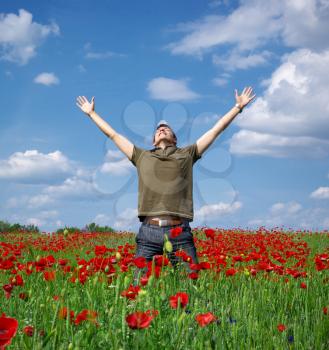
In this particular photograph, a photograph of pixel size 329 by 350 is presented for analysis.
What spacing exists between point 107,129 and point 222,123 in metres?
1.17

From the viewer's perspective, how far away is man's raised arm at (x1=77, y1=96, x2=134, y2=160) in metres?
4.70

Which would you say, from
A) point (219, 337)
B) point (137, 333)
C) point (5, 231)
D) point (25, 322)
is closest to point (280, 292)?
point (219, 337)

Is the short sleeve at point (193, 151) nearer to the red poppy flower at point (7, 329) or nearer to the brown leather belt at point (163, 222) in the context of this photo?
the brown leather belt at point (163, 222)

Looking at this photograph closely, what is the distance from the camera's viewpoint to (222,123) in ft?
15.7

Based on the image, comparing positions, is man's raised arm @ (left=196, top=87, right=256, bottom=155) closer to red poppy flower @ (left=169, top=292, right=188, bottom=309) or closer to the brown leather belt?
the brown leather belt

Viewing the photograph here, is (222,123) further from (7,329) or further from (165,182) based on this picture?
(7,329)

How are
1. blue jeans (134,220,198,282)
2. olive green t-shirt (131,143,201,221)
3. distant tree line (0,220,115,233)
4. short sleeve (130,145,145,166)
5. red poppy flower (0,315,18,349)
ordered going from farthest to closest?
distant tree line (0,220,115,233) → short sleeve (130,145,145,166) → olive green t-shirt (131,143,201,221) → blue jeans (134,220,198,282) → red poppy flower (0,315,18,349)

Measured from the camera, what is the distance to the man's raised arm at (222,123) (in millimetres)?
4727

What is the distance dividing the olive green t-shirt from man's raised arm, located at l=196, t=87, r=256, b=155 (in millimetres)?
82

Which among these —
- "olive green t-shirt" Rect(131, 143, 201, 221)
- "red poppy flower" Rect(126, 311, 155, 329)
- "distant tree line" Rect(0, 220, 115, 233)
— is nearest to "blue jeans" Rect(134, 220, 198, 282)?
"olive green t-shirt" Rect(131, 143, 201, 221)

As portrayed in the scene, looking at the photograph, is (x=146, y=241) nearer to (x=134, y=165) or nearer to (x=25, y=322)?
(x=134, y=165)

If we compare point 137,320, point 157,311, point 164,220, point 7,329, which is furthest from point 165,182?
point 7,329

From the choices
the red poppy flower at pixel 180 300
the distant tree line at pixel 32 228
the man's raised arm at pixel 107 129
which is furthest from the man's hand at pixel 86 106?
the distant tree line at pixel 32 228

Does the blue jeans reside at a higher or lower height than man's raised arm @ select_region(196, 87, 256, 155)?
lower
